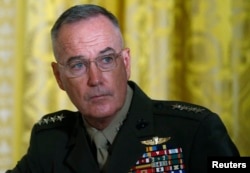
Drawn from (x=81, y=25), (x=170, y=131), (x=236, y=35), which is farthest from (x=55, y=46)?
(x=236, y=35)

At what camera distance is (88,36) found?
49.9 inches

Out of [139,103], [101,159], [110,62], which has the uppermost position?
[110,62]

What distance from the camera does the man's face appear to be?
1.24 m

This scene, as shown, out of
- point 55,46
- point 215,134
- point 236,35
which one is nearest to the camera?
point 215,134

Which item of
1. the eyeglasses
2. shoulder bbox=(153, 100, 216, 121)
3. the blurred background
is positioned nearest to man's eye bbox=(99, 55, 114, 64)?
the eyeglasses

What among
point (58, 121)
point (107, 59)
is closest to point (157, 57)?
point (58, 121)

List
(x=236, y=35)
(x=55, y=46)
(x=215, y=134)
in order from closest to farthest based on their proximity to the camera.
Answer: (x=215, y=134), (x=55, y=46), (x=236, y=35)

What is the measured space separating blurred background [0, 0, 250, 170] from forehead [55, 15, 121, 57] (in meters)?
0.54

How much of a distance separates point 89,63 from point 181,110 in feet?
0.89

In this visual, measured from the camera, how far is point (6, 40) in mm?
1849

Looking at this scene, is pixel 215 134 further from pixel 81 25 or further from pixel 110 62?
pixel 81 25

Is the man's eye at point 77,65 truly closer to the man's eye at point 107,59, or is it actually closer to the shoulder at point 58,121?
the man's eye at point 107,59

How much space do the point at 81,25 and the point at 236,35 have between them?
0.74m

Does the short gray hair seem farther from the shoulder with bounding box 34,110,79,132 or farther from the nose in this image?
the shoulder with bounding box 34,110,79,132
